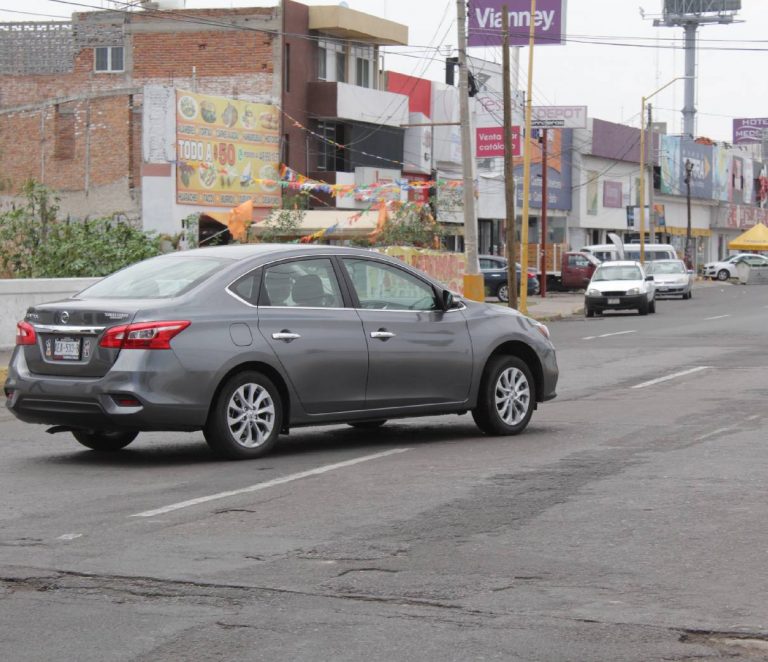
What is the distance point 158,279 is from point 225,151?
34.8m

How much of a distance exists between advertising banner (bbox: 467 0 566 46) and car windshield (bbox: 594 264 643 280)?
45.9 ft

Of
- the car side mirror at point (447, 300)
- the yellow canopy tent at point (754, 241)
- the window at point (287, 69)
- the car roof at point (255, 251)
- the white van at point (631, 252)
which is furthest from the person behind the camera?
the yellow canopy tent at point (754, 241)

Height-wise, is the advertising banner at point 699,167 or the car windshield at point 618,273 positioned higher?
the advertising banner at point 699,167

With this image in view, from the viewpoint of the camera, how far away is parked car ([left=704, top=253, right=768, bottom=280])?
81.9 meters

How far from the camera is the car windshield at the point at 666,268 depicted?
56875 millimetres

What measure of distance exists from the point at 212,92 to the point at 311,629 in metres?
45.0

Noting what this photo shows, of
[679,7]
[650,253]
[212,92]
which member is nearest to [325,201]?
[212,92]

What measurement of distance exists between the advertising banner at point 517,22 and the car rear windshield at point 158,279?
45.1 meters

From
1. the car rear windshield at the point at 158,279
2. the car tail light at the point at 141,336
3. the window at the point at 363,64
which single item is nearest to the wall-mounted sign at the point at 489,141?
the window at the point at 363,64

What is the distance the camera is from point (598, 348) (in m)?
25.2

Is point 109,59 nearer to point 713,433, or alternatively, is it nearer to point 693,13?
point 713,433

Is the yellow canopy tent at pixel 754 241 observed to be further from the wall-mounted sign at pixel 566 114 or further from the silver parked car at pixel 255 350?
the silver parked car at pixel 255 350

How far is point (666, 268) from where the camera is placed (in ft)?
188

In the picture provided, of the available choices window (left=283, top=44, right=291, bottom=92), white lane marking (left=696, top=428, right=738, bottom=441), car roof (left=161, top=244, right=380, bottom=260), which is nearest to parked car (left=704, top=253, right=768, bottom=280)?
window (left=283, top=44, right=291, bottom=92)
